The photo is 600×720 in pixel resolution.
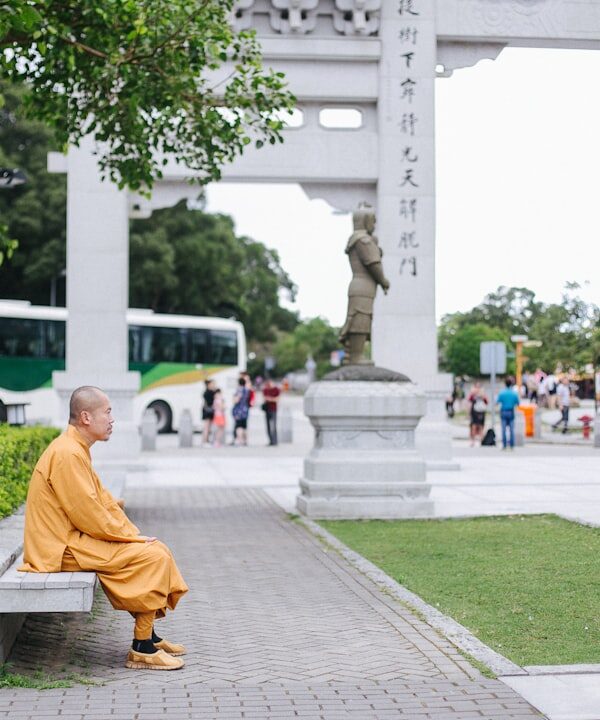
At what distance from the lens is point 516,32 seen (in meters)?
19.5

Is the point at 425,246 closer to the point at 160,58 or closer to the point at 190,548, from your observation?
the point at 160,58

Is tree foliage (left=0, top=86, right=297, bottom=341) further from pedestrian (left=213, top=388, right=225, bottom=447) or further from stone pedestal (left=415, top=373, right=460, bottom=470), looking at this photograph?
stone pedestal (left=415, top=373, right=460, bottom=470)

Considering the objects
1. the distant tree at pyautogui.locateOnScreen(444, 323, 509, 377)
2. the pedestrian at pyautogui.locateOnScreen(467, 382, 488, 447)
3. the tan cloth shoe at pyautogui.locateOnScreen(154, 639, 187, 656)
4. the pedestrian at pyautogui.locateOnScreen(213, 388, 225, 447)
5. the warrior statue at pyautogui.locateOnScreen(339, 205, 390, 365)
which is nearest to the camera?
the tan cloth shoe at pyautogui.locateOnScreen(154, 639, 187, 656)

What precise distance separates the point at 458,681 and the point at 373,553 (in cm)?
444

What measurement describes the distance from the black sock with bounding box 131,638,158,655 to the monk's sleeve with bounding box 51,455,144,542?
23.4 inches

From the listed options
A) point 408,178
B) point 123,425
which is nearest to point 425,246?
point 408,178

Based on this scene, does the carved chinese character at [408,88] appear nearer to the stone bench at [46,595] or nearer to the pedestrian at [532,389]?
the stone bench at [46,595]

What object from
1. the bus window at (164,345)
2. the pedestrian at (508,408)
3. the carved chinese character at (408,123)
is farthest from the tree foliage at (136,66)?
the bus window at (164,345)

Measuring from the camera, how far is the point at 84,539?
5.82 m

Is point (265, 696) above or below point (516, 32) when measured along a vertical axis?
below

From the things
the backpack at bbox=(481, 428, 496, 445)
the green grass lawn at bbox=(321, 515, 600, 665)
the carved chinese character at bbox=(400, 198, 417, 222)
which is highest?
the carved chinese character at bbox=(400, 198, 417, 222)

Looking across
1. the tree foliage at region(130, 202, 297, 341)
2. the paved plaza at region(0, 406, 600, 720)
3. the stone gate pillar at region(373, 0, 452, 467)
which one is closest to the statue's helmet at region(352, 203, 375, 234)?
the paved plaza at region(0, 406, 600, 720)

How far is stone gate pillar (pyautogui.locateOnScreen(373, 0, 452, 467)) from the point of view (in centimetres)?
2006

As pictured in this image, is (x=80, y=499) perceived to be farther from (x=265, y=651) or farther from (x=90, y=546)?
(x=265, y=651)
